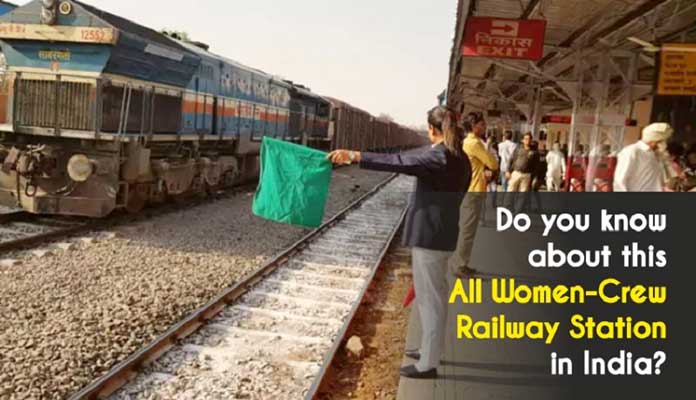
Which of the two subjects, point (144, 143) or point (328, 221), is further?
point (328, 221)

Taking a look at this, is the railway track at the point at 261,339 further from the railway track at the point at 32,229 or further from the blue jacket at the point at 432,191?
the railway track at the point at 32,229

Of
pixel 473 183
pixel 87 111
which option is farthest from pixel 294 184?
pixel 87 111

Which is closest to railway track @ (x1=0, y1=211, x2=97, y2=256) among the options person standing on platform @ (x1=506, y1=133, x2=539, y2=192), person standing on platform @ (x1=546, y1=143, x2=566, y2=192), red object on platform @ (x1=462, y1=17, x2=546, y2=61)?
red object on platform @ (x1=462, y1=17, x2=546, y2=61)

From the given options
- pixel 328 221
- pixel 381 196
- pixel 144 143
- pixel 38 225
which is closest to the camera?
pixel 38 225

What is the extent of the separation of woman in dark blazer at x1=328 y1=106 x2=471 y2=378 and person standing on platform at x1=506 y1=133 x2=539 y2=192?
291 inches

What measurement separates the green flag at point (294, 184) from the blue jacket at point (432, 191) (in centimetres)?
154

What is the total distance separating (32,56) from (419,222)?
8302 millimetres

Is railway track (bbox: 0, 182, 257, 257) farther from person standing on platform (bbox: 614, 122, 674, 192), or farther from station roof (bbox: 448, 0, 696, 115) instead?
person standing on platform (bbox: 614, 122, 674, 192)

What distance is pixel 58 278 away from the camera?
6.80m

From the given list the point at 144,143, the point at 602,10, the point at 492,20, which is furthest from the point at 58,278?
the point at 602,10

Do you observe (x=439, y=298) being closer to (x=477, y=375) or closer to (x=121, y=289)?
(x=477, y=375)

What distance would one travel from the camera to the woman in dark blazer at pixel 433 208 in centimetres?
423

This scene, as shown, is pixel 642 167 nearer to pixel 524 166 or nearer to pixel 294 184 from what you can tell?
pixel 294 184

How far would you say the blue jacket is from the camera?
420cm
